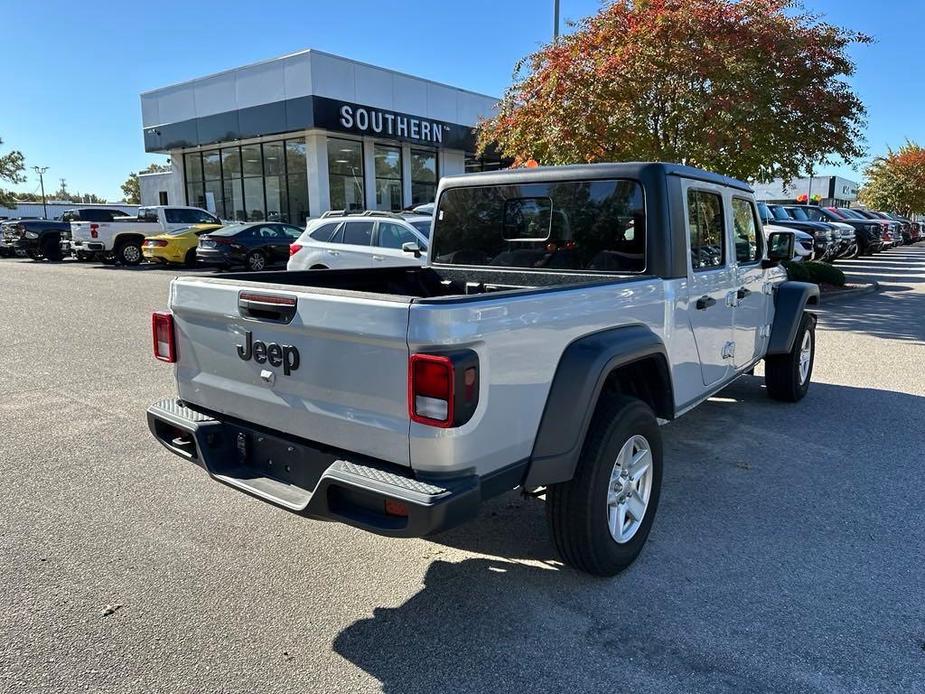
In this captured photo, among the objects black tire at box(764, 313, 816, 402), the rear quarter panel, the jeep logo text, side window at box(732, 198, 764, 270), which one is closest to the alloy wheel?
the rear quarter panel

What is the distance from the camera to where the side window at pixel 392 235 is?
12.0 meters

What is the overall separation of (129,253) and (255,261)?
20.6 ft

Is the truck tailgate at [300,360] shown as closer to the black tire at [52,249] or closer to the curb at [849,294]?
the curb at [849,294]

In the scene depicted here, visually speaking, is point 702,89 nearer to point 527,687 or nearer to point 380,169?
point 527,687

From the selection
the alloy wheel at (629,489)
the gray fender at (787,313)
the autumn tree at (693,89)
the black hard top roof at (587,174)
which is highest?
the autumn tree at (693,89)

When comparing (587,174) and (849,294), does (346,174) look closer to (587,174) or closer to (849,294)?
(849,294)

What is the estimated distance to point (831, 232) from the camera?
19797 millimetres

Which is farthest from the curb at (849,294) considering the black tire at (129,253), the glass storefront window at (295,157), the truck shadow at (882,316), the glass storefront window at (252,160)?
the glass storefront window at (252,160)

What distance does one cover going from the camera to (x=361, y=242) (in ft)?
40.9

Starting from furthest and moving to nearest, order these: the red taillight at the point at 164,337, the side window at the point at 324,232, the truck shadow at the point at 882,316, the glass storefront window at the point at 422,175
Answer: the glass storefront window at the point at 422,175 < the side window at the point at 324,232 < the truck shadow at the point at 882,316 < the red taillight at the point at 164,337

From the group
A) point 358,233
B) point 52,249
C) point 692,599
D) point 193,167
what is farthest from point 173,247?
point 692,599

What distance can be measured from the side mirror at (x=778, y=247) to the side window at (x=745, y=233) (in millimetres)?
187

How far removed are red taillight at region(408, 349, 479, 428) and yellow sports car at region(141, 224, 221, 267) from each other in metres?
19.4

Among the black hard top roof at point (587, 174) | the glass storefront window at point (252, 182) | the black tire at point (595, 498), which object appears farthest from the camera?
Answer: the glass storefront window at point (252, 182)
